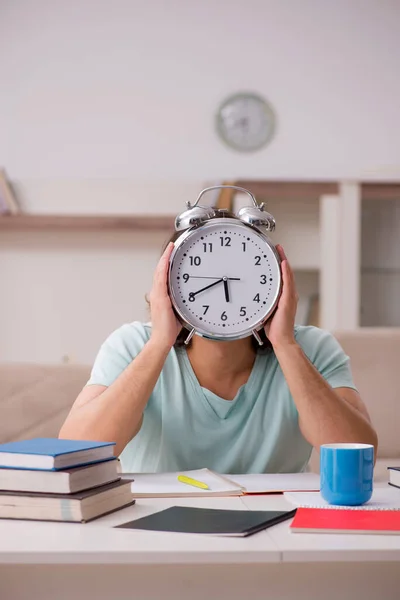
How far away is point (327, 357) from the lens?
5.22 feet

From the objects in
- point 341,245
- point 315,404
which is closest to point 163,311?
point 315,404

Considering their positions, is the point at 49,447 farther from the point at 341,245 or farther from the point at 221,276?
the point at 341,245

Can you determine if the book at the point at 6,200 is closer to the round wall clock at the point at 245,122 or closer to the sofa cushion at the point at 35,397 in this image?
the round wall clock at the point at 245,122

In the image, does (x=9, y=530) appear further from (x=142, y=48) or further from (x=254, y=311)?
(x=142, y=48)

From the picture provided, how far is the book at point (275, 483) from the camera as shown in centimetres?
122

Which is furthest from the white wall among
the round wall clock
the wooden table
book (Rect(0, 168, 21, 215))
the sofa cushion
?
the wooden table

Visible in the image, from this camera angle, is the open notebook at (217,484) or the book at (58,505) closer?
the book at (58,505)

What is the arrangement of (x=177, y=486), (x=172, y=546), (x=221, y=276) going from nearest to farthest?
1. (x=172, y=546)
2. (x=177, y=486)
3. (x=221, y=276)

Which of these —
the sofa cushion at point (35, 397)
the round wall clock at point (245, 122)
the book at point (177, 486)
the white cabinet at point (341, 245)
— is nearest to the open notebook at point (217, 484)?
the book at point (177, 486)

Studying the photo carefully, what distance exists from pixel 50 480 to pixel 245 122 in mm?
3587

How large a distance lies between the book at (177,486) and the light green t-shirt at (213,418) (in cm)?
17

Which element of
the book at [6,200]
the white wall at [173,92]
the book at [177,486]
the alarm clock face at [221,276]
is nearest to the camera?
the book at [177,486]

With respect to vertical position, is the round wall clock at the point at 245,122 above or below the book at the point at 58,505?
above

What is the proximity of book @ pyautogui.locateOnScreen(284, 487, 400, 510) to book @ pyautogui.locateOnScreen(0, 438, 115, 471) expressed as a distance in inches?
10.2
